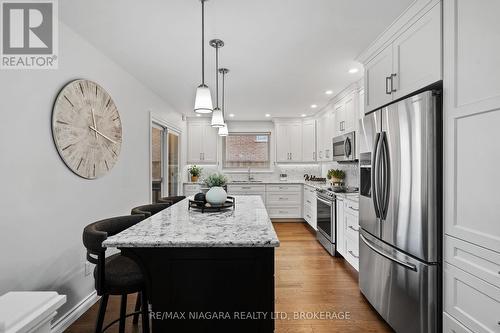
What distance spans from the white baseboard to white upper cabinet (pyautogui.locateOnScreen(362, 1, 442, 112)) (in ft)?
10.6

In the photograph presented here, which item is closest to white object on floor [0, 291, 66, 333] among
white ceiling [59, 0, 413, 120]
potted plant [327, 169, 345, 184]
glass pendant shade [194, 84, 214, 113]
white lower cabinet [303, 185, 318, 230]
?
glass pendant shade [194, 84, 214, 113]

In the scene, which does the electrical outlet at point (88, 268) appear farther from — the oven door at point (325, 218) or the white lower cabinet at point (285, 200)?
the white lower cabinet at point (285, 200)

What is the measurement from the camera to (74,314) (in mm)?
2318

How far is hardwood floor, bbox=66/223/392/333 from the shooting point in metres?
2.25

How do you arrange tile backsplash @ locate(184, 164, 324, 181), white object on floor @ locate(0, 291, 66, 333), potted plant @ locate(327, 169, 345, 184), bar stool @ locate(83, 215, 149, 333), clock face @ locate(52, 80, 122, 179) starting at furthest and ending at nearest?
tile backsplash @ locate(184, 164, 324, 181) < potted plant @ locate(327, 169, 345, 184) < clock face @ locate(52, 80, 122, 179) < bar stool @ locate(83, 215, 149, 333) < white object on floor @ locate(0, 291, 66, 333)

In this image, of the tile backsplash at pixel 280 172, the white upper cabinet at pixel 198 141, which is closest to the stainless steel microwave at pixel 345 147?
the tile backsplash at pixel 280 172

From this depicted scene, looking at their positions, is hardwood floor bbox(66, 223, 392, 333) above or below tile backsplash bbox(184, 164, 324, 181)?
below

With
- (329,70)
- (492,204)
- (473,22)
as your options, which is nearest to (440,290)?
(492,204)

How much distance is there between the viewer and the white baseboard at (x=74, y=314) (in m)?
2.12

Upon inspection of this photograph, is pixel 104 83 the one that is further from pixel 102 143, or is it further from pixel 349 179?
pixel 349 179

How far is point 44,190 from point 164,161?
9.94ft

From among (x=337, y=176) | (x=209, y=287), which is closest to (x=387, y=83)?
(x=209, y=287)

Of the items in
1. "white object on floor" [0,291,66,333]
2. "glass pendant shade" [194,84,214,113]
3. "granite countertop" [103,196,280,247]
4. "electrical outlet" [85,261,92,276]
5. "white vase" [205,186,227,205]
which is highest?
"glass pendant shade" [194,84,214,113]

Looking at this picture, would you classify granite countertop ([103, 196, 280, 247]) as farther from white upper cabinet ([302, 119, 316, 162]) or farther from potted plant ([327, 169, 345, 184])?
white upper cabinet ([302, 119, 316, 162])
